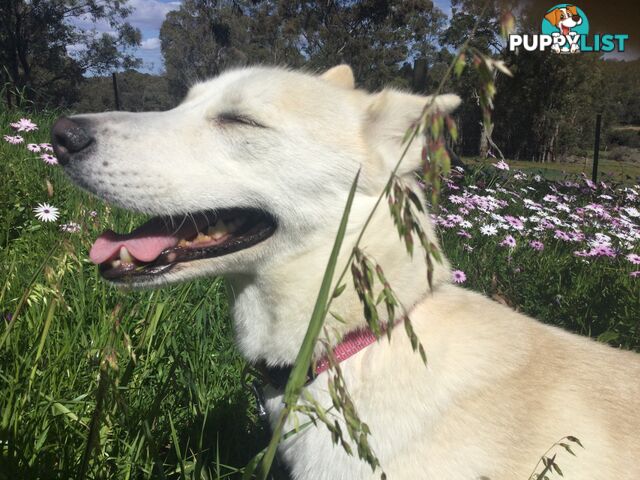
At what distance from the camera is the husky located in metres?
1.79

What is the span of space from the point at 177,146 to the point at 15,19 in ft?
125

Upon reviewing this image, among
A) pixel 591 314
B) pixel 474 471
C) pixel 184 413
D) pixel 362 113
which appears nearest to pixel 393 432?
pixel 474 471

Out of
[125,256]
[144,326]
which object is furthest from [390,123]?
[144,326]

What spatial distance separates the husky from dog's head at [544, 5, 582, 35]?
36.5 ft

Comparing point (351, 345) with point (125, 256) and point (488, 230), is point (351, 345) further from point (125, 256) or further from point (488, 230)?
point (488, 230)

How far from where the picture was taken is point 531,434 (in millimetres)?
1793

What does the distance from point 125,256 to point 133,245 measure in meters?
0.07

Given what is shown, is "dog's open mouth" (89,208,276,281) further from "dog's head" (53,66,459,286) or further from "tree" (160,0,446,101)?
"tree" (160,0,446,101)

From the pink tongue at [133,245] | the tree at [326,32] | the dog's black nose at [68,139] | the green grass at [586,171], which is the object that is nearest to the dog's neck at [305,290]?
the pink tongue at [133,245]

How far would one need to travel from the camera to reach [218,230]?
210 cm

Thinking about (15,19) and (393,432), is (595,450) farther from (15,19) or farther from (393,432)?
(15,19)

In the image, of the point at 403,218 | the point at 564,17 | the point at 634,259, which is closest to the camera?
the point at 403,218

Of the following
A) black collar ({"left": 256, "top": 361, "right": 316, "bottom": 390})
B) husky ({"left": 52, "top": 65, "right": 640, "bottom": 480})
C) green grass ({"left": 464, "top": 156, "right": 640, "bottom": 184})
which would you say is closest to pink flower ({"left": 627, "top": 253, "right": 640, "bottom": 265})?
green grass ({"left": 464, "top": 156, "right": 640, "bottom": 184})

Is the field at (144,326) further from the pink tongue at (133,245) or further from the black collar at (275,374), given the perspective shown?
the black collar at (275,374)
